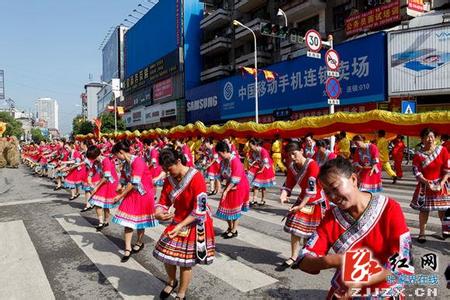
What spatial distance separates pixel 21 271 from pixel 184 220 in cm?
316

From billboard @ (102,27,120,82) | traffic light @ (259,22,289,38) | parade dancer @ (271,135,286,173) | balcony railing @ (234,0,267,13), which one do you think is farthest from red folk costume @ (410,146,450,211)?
billboard @ (102,27,120,82)

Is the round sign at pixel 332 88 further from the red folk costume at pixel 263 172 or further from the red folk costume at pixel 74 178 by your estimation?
the red folk costume at pixel 74 178

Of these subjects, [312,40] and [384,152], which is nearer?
[312,40]

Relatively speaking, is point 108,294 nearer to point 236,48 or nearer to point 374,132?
point 374,132

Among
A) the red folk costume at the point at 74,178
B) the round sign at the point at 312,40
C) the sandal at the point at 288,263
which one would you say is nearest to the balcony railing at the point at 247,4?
the round sign at the point at 312,40

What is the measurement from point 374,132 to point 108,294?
12396 millimetres

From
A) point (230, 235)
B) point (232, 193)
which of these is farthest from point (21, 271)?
point (232, 193)

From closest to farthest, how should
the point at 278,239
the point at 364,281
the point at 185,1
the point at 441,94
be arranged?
the point at 364,281 → the point at 278,239 → the point at 441,94 → the point at 185,1

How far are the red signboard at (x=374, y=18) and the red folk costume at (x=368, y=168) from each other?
581 inches

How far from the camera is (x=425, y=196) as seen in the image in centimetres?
600

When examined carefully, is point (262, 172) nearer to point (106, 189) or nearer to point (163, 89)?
point (106, 189)

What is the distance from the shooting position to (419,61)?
18.0 metres

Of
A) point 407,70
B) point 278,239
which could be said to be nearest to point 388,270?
point 278,239

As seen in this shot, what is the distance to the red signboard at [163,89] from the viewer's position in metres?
41.8
